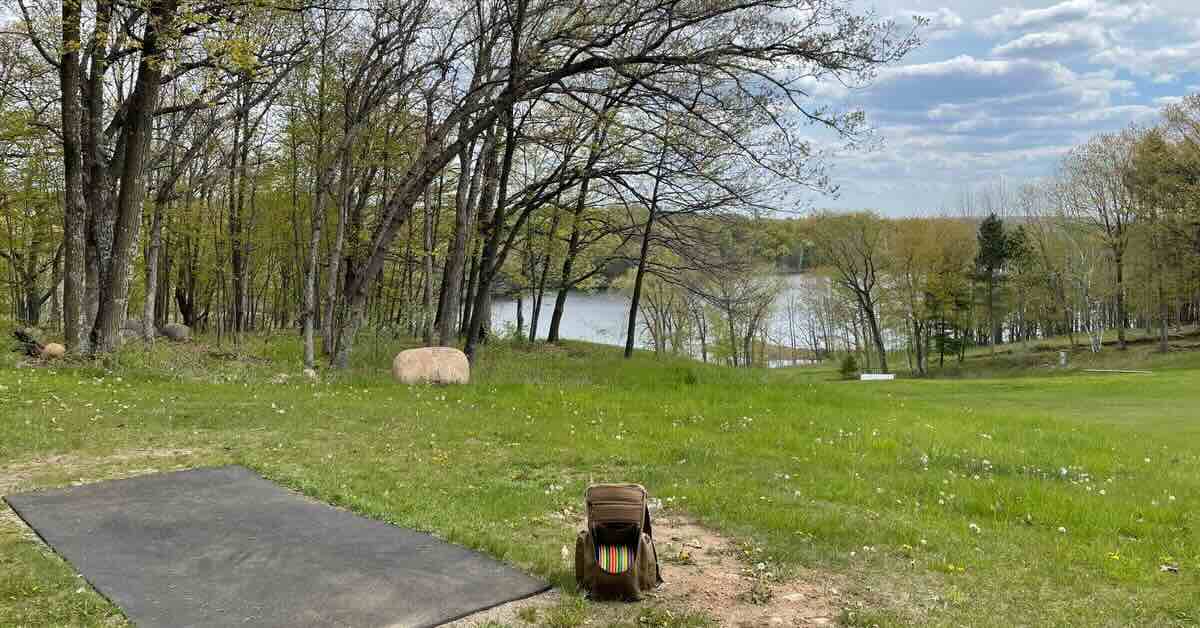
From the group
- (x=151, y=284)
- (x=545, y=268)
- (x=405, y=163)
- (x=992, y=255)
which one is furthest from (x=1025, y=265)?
(x=151, y=284)

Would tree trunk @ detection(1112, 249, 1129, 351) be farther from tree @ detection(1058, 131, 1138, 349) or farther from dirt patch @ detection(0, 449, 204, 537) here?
dirt patch @ detection(0, 449, 204, 537)

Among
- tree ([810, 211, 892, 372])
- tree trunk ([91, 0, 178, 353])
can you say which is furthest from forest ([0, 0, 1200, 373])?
tree ([810, 211, 892, 372])

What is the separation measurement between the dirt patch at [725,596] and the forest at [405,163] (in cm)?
976

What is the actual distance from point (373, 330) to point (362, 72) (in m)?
6.91

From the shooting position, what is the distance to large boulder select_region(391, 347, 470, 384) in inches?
603

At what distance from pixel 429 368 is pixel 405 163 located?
10301 millimetres

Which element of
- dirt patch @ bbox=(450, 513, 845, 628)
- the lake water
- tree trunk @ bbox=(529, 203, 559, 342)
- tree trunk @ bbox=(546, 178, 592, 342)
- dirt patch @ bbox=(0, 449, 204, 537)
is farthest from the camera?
the lake water

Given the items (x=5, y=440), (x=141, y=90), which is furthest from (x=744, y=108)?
(x=5, y=440)

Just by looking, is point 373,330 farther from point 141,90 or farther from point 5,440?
point 5,440

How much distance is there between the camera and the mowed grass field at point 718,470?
4.72 metres

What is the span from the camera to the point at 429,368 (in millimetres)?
15445

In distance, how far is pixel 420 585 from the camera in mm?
4457

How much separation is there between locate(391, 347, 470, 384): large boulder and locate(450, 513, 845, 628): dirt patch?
10.6 metres

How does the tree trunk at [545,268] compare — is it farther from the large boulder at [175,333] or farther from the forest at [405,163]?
the large boulder at [175,333]
